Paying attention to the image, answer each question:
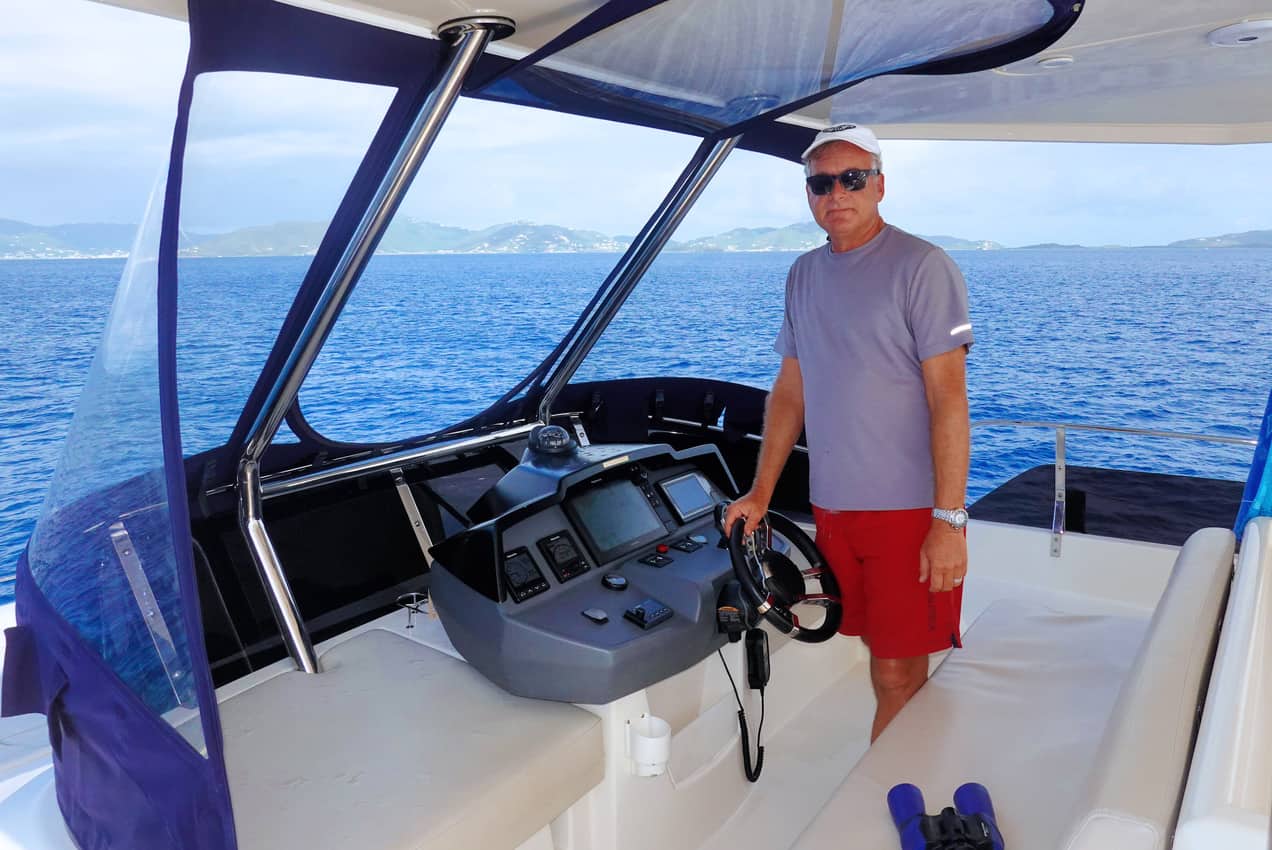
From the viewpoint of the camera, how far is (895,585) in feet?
6.37

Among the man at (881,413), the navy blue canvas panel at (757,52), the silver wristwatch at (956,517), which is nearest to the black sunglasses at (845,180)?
the man at (881,413)

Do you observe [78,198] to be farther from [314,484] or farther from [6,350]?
[314,484]

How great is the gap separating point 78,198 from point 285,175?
43.8 meters

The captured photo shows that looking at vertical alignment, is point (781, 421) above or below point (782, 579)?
above

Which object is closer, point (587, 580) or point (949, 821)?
point (949, 821)

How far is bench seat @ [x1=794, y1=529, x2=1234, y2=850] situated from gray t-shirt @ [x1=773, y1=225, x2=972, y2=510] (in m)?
0.48

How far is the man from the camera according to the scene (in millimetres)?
1797

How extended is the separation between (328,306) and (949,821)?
1.59 meters

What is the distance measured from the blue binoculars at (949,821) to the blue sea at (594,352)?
1544 millimetres

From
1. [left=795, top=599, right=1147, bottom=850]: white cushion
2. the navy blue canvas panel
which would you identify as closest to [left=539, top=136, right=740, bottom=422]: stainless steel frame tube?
the navy blue canvas panel

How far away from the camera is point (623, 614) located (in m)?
1.82

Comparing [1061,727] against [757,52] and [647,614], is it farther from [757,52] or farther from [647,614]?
[757,52]

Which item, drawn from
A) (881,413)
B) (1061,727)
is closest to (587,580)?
(881,413)

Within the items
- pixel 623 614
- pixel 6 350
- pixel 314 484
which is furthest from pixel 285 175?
pixel 6 350
